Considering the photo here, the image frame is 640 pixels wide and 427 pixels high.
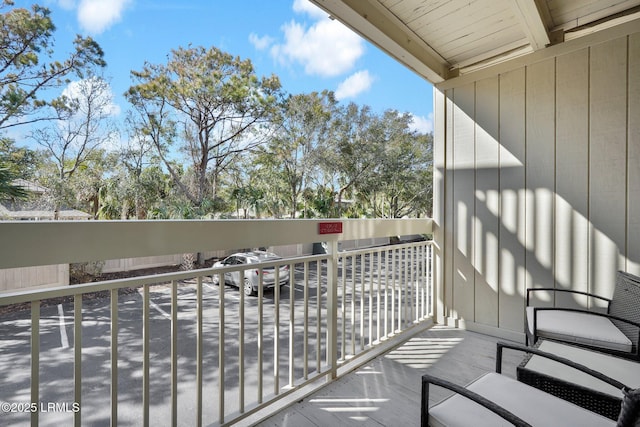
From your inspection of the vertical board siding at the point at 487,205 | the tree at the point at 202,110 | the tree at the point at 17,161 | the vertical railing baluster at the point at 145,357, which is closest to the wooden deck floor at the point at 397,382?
the vertical board siding at the point at 487,205

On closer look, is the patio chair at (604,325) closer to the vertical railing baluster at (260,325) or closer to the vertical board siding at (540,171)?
the vertical board siding at (540,171)

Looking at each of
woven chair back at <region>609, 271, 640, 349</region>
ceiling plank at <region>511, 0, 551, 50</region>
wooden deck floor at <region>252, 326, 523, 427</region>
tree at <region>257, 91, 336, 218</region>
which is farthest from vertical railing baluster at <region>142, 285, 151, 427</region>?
tree at <region>257, 91, 336, 218</region>

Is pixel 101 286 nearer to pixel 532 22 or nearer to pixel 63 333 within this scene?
pixel 532 22

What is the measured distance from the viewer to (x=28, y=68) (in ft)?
9.79

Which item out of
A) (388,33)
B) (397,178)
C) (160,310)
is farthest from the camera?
(397,178)

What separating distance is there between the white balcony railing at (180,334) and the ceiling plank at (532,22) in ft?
6.05

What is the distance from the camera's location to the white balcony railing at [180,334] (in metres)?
1.19

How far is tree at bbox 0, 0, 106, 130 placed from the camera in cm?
270

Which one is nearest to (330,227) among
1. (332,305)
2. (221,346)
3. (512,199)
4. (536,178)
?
(332,305)

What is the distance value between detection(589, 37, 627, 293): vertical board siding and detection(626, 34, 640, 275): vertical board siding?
3 cm

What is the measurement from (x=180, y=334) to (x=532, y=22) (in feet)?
16.9

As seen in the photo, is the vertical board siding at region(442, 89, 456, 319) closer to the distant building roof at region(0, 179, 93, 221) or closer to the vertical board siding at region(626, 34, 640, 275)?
the vertical board siding at region(626, 34, 640, 275)

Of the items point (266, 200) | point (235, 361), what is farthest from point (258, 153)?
point (235, 361)

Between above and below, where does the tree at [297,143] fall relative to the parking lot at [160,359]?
above
